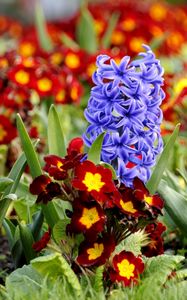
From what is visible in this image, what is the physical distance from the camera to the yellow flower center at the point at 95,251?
10.4 ft

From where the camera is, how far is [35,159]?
3375 mm

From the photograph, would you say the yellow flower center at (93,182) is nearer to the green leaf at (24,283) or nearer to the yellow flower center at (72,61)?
the green leaf at (24,283)

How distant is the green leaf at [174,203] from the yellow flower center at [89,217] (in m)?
0.54

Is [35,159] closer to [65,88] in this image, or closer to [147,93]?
[147,93]

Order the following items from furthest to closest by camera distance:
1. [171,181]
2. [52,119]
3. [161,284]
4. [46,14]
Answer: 1. [46,14]
2. [171,181]
3. [52,119]
4. [161,284]

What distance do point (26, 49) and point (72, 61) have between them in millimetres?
1445

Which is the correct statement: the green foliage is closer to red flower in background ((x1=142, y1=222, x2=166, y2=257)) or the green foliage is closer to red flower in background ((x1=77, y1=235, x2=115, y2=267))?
red flower in background ((x1=142, y1=222, x2=166, y2=257))

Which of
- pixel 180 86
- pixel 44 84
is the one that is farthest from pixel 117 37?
pixel 44 84

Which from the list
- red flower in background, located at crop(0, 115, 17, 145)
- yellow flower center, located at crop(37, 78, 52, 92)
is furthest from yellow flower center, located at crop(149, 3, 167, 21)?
red flower in background, located at crop(0, 115, 17, 145)

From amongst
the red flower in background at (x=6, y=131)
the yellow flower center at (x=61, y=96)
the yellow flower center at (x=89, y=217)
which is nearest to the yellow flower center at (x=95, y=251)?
the yellow flower center at (x=89, y=217)

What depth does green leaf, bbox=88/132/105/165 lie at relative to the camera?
326 cm

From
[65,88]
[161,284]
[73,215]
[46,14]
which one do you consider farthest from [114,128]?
[46,14]

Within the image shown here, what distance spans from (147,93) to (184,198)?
1.63ft

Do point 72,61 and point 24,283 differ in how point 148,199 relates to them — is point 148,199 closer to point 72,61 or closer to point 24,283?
point 24,283
